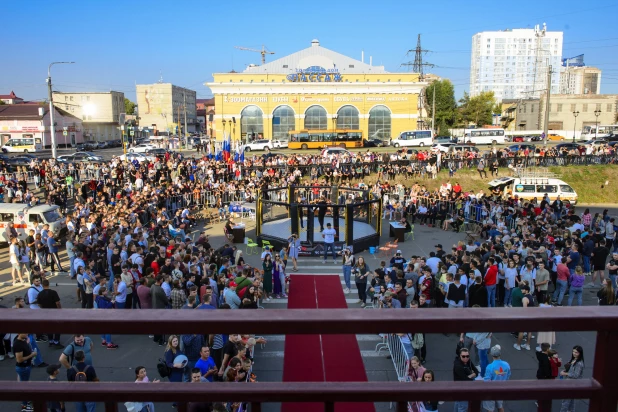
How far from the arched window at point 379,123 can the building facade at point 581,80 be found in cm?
11367

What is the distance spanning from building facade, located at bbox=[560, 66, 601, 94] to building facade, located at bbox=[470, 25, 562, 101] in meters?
2.53

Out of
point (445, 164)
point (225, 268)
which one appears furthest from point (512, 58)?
point (225, 268)

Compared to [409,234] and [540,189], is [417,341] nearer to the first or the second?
[409,234]

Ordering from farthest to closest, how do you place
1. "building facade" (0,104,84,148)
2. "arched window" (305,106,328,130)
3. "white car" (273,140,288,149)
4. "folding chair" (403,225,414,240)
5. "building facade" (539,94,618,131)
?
"building facade" (539,94,618,131), "arched window" (305,106,328,130), "building facade" (0,104,84,148), "white car" (273,140,288,149), "folding chair" (403,225,414,240)

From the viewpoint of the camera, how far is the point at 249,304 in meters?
10.1

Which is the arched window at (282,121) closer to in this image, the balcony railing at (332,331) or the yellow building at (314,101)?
the yellow building at (314,101)

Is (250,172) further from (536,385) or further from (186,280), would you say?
(536,385)

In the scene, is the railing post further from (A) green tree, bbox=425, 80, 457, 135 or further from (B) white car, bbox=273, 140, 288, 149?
(A) green tree, bbox=425, 80, 457, 135

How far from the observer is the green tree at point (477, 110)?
7581 cm

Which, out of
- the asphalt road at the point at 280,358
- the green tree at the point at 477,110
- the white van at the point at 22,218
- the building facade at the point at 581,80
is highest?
the building facade at the point at 581,80

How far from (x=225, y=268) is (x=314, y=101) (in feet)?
169

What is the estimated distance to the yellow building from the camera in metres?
61.1

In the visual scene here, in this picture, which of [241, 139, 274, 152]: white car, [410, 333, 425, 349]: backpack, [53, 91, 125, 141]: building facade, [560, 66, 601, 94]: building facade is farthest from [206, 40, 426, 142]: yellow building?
[560, 66, 601, 94]: building facade

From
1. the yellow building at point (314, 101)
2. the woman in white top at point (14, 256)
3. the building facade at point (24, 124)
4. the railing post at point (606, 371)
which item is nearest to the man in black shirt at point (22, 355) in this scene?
the woman in white top at point (14, 256)
